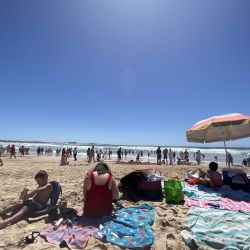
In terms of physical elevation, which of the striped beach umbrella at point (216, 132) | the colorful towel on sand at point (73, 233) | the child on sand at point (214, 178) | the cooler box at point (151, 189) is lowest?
the colorful towel on sand at point (73, 233)

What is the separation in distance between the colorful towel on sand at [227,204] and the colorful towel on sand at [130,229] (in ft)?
4.90

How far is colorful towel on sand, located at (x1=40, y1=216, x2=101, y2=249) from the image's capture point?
3.89m

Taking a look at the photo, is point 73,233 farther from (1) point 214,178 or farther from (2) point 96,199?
(1) point 214,178

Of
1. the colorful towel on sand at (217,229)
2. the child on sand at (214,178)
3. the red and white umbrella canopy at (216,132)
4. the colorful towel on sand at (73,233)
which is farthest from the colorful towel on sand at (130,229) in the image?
the red and white umbrella canopy at (216,132)

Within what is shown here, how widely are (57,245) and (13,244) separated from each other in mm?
683

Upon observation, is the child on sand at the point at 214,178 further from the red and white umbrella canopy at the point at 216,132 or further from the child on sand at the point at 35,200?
the child on sand at the point at 35,200

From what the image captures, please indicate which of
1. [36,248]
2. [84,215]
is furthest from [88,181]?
[36,248]

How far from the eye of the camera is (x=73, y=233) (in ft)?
14.0

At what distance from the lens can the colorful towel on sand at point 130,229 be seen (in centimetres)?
393

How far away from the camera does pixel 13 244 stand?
387 cm

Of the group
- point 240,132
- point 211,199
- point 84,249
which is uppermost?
point 240,132

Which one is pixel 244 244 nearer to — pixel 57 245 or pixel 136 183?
pixel 57 245

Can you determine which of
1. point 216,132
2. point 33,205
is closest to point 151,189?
point 33,205

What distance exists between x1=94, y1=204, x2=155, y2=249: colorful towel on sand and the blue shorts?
5.47 ft
